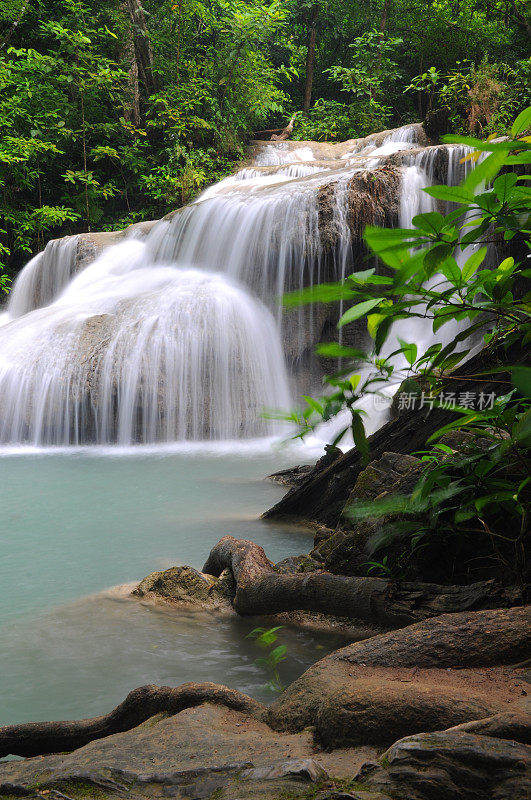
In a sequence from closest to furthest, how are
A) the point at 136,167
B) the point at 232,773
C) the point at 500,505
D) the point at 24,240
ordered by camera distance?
1. the point at 232,773
2. the point at 500,505
3. the point at 24,240
4. the point at 136,167

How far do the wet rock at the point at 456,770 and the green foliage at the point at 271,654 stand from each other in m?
1.26

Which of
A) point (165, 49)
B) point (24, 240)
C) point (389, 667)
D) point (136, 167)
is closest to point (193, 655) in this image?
point (389, 667)

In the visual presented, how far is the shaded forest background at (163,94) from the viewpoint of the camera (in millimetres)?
14398

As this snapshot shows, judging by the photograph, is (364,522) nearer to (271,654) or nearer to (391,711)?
(271,654)

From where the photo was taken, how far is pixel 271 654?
234 centimetres

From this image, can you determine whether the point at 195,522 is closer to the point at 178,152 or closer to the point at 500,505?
the point at 500,505

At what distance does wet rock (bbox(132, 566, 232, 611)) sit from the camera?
2.90 m

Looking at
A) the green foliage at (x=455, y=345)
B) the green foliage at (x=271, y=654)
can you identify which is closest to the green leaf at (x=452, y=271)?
the green foliage at (x=455, y=345)

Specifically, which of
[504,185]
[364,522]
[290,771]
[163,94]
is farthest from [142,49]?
[290,771]

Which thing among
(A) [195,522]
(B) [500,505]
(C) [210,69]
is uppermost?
(C) [210,69]

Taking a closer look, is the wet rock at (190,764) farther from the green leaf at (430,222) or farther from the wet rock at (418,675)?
the green leaf at (430,222)

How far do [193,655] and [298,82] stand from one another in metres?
24.0

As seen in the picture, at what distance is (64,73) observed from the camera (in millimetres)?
15469

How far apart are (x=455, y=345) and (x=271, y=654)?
161 centimetres
